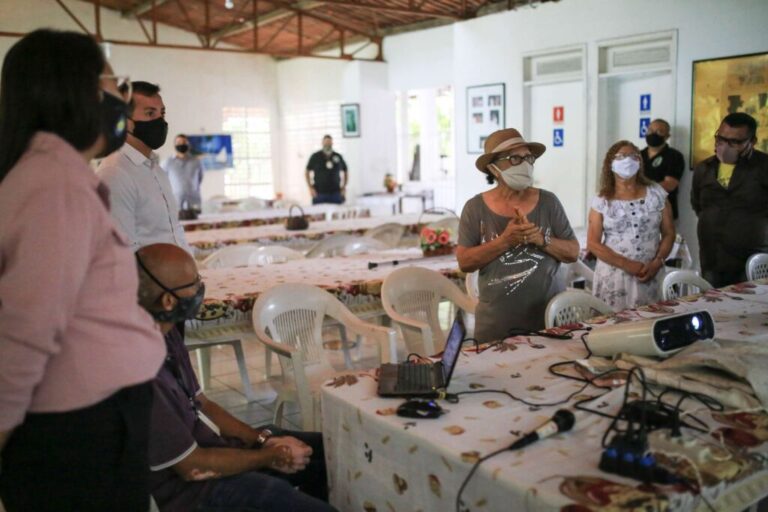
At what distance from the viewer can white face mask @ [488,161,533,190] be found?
3033mm

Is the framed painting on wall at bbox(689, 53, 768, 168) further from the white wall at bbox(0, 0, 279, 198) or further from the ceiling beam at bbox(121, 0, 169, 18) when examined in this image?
the white wall at bbox(0, 0, 279, 198)

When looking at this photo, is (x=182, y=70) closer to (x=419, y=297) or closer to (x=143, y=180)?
(x=419, y=297)

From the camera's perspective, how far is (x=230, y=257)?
524 cm

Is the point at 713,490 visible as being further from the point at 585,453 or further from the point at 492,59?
the point at 492,59

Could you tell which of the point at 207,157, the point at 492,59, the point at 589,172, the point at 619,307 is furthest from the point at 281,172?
the point at 619,307

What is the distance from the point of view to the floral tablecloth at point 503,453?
58.5 inches

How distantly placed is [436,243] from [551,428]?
10.7 feet

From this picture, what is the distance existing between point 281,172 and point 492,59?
665 cm

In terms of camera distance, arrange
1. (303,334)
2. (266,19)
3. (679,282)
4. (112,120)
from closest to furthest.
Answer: (112,120) → (303,334) → (679,282) → (266,19)

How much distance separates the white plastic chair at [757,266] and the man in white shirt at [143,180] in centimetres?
311

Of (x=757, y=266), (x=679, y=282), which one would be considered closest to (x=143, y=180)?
(x=679, y=282)

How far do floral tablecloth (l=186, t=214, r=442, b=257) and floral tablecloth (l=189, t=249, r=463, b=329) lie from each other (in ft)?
5.07

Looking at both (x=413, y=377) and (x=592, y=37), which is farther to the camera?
(x=592, y=37)

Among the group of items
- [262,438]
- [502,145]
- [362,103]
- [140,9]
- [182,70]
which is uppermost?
[140,9]
